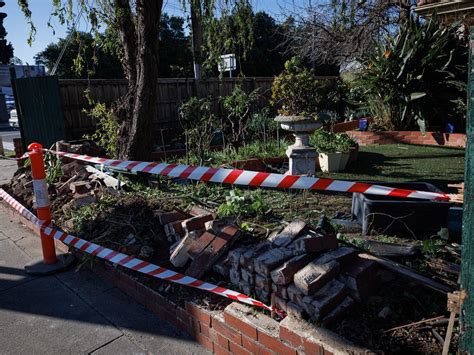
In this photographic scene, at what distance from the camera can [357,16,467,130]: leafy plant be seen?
932 cm

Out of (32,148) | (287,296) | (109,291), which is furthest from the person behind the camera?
(32,148)

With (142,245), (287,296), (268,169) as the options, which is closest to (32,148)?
(142,245)

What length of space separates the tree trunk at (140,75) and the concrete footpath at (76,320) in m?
2.40

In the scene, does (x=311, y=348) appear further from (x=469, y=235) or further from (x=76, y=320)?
(x=76, y=320)

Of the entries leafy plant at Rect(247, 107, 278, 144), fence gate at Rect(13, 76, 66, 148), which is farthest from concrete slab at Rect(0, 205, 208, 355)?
fence gate at Rect(13, 76, 66, 148)

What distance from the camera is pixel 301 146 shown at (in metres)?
6.31

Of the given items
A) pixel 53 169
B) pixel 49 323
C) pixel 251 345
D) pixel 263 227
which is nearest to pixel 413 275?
pixel 251 345

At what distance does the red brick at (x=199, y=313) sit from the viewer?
7.75ft

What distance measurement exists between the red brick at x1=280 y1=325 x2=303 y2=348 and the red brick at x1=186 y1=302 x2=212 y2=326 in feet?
1.79

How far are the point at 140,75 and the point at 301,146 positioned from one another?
9.08 feet

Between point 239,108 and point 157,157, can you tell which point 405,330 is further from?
point 239,108

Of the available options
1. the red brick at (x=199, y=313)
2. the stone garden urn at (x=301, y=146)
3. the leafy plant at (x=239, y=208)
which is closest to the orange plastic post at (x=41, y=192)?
the leafy plant at (x=239, y=208)

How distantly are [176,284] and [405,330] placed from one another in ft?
5.08

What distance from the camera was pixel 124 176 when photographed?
210 inches
